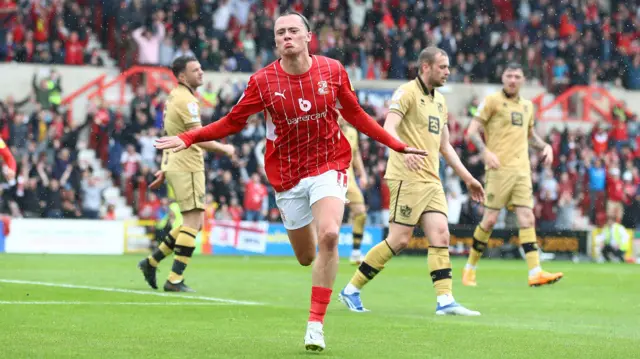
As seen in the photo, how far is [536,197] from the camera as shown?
30422 mm

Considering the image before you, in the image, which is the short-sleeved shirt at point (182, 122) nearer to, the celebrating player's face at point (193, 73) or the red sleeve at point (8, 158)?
the celebrating player's face at point (193, 73)

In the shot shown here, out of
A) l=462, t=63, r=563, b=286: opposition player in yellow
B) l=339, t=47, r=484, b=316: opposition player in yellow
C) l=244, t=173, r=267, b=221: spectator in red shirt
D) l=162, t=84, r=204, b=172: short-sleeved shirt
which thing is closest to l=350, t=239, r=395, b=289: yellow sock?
l=339, t=47, r=484, b=316: opposition player in yellow

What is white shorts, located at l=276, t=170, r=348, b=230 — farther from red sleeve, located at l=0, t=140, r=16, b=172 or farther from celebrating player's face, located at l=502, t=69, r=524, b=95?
celebrating player's face, located at l=502, t=69, r=524, b=95

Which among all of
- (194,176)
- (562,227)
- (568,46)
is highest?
(568,46)

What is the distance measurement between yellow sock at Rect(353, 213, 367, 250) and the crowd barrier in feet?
17.1

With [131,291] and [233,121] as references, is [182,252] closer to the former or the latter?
[131,291]

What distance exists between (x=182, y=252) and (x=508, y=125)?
4.67m

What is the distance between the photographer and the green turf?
777cm

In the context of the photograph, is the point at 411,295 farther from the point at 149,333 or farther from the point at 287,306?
the point at 149,333

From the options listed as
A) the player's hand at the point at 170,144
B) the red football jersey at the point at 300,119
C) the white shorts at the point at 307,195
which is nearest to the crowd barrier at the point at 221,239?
the white shorts at the point at 307,195

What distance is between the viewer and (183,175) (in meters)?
13.2

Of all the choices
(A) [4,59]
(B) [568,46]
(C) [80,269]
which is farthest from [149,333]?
(B) [568,46]

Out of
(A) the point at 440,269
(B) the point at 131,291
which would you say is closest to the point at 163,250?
(B) the point at 131,291

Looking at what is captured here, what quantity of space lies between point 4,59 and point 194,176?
1770 centimetres
